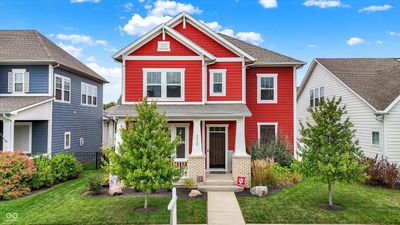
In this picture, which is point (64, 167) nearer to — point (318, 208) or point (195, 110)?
point (195, 110)

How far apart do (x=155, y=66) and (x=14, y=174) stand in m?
8.29

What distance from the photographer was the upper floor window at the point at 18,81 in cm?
1778

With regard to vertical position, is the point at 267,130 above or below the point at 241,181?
above

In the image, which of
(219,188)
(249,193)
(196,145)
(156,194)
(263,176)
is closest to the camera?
(156,194)

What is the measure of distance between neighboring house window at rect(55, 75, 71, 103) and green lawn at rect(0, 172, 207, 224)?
814cm

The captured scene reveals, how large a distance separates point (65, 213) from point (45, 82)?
10.7 meters

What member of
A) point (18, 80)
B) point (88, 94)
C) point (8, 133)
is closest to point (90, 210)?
point (8, 133)

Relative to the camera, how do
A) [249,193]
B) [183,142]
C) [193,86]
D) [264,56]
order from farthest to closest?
[264,56], [193,86], [183,142], [249,193]

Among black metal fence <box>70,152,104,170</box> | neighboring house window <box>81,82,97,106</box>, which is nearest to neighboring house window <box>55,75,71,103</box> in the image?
neighboring house window <box>81,82,97,106</box>

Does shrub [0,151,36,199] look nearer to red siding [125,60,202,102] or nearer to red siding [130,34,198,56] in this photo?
red siding [125,60,202,102]

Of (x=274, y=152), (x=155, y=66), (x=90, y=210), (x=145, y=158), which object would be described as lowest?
(x=90, y=210)

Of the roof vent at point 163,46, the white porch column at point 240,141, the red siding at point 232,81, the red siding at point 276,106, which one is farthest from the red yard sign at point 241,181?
the roof vent at point 163,46

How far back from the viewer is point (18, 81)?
17844 millimetres

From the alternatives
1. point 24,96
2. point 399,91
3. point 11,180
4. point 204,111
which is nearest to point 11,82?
point 24,96
